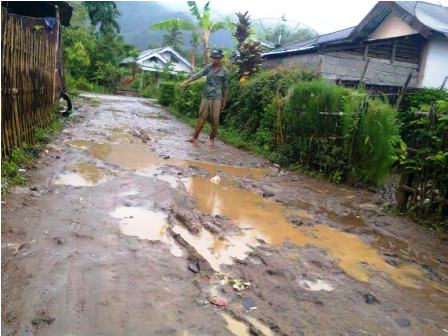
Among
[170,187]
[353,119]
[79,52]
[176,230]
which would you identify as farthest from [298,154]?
[79,52]

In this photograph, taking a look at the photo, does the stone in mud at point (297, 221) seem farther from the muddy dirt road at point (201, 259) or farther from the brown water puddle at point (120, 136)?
the brown water puddle at point (120, 136)

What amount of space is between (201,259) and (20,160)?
10.4ft

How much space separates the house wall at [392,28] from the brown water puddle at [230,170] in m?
10.2

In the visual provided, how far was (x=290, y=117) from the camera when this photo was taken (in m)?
8.09

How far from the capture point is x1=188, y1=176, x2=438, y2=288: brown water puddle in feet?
12.4

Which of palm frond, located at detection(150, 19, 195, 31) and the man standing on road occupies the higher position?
palm frond, located at detection(150, 19, 195, 31)

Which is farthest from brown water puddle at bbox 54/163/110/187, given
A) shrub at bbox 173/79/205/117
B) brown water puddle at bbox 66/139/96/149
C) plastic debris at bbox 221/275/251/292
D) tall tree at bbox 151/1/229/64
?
tall tree at bbox 151/1/229/64

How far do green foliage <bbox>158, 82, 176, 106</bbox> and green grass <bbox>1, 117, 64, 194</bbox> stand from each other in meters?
12.9

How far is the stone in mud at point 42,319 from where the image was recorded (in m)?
2.34

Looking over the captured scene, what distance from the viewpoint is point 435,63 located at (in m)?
14.3

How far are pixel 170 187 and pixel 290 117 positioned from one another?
11.5 feet

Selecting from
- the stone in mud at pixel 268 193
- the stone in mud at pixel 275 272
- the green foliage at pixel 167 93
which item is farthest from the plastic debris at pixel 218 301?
the green foliage at pixel 167 93

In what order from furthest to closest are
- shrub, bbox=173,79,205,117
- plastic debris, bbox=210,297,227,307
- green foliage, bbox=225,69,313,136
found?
shrub, bbox=173,79,205,117
green foliage, bbox=225,69,313,136
plastic debris, bbox=210,297,227,307

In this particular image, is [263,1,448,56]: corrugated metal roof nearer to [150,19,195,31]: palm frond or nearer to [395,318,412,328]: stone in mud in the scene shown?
[150,19,195,31]: palm frond
